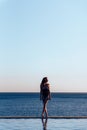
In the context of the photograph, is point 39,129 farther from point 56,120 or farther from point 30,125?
point 56,120

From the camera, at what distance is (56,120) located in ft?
57.7

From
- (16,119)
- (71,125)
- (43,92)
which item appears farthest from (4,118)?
(71,125)

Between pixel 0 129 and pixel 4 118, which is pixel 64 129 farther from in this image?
pixel 4 118

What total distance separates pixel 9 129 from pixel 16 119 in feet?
12.9

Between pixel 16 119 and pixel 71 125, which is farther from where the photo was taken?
pixel 16 119

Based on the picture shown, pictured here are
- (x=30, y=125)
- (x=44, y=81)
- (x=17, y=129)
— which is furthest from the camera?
(x=44, y=81)

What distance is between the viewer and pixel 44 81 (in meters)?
17.2

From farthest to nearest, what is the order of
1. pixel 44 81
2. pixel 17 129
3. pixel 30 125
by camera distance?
1. pixel 44 81
2. pixel 30 125
3. pixel 17 129

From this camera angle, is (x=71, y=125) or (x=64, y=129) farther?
(x=71, y=125)

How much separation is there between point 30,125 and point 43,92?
2.56m

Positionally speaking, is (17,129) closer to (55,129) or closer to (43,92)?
(55,129)

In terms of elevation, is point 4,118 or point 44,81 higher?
point 44,81

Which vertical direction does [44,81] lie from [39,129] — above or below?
above

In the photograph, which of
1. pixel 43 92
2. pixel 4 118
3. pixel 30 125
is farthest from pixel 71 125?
pixel 4 118
